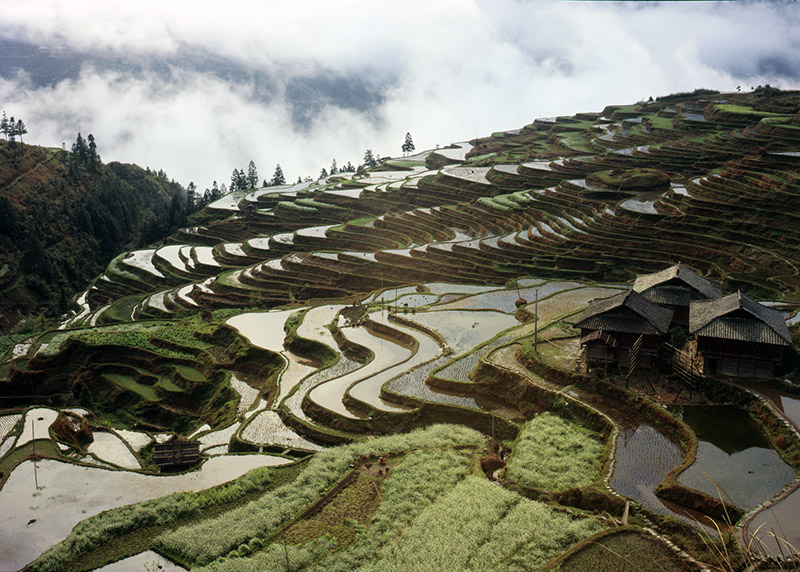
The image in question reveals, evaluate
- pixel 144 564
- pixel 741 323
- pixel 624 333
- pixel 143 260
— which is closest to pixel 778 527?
pixel 741 323

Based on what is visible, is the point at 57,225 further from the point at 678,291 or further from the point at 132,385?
the point at 678,291

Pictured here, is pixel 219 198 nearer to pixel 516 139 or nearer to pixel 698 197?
pixel 516 139

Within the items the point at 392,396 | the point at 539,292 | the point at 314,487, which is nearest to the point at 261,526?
the point at 314,487

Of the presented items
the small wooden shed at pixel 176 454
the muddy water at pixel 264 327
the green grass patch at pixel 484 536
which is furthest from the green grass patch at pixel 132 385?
the green grass patch at pixel 484 536

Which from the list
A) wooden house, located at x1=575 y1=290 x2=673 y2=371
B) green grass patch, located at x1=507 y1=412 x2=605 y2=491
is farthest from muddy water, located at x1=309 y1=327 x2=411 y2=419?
wooden house, located at x1=575 y1=290 x2=673 y2=371

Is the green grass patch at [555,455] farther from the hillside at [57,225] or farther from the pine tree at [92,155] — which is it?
the pine tree at [92,155]

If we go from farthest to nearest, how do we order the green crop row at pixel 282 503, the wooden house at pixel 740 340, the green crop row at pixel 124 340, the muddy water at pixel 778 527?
1. the green crop row at pixel 124 340
2. the wooden house at pixel 740 340
3. the green crop row at pixel 282 503
4. the muddy water at pixel 778 527

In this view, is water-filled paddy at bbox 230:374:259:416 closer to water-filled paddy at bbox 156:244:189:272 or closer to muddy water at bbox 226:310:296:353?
muddy water at bbox 226:310:296:353
